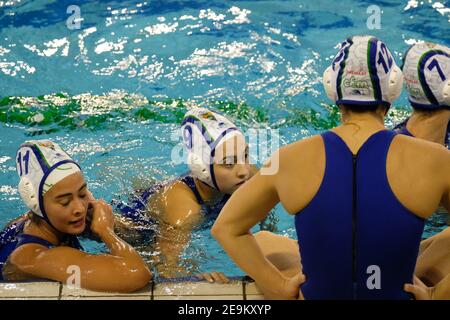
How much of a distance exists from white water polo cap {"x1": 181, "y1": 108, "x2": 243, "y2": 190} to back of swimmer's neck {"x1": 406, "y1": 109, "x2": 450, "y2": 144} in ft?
3.45

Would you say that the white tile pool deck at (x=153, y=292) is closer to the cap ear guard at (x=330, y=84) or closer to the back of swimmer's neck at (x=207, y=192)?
the cap ear guard at (x=330, y=84)

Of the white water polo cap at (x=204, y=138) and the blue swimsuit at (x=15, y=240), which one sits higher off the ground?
the white water polo cap at (x=204, y=138)

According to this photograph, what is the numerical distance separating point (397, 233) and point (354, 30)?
527 centimetres

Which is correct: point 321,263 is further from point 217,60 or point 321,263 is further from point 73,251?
point 217,60

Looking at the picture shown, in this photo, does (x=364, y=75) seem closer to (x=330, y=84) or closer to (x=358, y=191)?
(x=330, y=84)

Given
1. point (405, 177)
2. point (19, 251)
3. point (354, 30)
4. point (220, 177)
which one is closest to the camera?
point (405, 177)

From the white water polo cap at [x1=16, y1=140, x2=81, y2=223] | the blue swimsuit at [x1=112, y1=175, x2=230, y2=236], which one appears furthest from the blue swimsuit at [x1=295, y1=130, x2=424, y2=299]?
the blue swimsuit at [x1=112, y1=175, x2=230, y2=236]

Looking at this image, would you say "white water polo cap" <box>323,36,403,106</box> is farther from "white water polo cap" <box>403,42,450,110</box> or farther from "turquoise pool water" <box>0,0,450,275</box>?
"turquoise pool water" <box>0,0,450,275</box>

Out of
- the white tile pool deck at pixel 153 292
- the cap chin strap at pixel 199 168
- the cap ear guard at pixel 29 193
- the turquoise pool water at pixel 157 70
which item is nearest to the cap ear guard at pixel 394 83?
the white tile pool deck at pixel 153 292

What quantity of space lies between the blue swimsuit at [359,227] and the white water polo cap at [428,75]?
1613mm

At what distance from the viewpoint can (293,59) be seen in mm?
7262

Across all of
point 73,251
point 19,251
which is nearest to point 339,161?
point 73,251

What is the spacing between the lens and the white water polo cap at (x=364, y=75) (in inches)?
117

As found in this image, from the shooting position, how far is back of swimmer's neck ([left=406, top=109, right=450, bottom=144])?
4.53 metres
